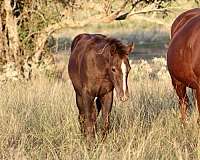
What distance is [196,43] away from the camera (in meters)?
7.02

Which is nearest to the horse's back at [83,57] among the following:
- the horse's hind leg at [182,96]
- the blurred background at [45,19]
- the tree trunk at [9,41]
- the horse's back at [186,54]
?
the horse's back at [186,54]

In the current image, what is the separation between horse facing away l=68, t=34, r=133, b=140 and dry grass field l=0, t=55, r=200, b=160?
0.72ft

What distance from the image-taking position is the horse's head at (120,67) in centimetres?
595

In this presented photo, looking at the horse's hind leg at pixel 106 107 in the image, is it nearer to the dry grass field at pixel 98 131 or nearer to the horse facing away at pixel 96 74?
the horse facing away at pixel 96 74

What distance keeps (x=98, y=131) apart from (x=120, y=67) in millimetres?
1369

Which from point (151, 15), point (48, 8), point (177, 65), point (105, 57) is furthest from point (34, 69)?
point (105, 57)

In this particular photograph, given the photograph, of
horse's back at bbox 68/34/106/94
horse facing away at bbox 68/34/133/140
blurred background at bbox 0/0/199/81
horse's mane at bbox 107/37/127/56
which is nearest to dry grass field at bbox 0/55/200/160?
horse facing away at bbox 68/34/133/140

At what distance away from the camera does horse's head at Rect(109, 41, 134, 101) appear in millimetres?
5949

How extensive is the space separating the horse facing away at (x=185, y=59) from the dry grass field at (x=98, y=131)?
14.8 inches

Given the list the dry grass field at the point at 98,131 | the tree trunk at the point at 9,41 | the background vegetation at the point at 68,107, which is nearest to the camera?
the dry grass field at the point at 98,131

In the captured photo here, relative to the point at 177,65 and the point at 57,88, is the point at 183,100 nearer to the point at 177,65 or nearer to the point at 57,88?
the point at 177,65

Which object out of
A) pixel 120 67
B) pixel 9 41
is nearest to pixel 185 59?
pixel 120 67

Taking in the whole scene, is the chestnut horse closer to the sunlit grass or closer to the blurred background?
the sunlit grass

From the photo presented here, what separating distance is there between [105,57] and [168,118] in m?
1.50
